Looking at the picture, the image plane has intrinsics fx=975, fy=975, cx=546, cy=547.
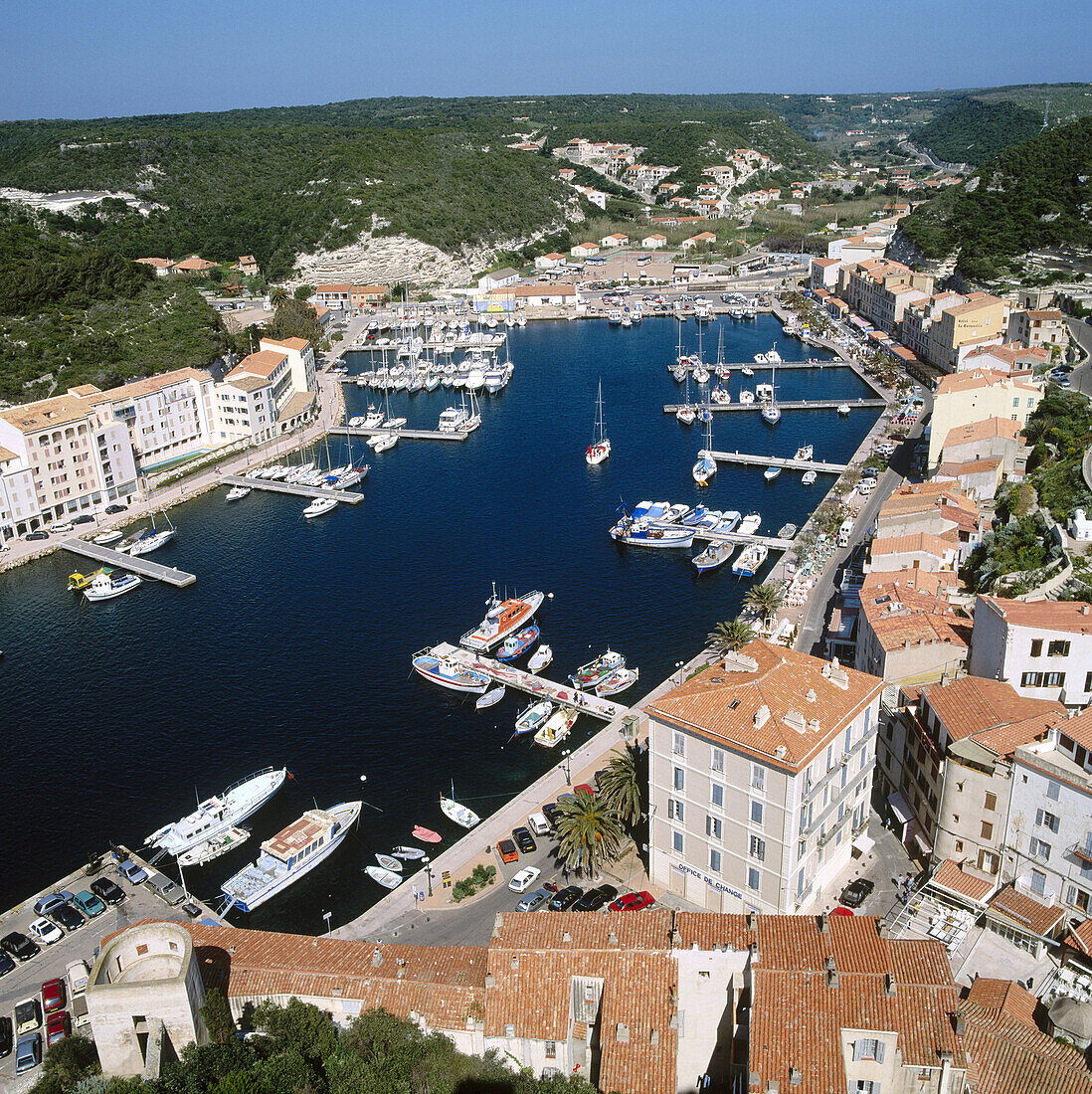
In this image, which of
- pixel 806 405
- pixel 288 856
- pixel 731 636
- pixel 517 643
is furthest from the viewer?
pixel 806 405

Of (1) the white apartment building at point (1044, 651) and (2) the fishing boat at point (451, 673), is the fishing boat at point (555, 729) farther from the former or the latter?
(1) the white apartment building at point (1044, 651)

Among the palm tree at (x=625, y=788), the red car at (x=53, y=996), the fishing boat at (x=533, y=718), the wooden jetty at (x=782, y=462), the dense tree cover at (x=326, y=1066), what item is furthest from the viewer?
the wooden jetty at (x=782, y=462)

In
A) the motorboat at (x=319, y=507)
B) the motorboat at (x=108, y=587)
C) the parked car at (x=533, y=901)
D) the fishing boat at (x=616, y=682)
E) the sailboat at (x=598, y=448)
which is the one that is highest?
the sailboat at (x=598, y=448)

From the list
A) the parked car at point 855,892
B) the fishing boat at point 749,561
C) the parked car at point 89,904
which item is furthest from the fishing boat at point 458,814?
the fishing boat at point 749,561

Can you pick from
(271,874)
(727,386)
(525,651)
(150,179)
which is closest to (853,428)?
(727,386)

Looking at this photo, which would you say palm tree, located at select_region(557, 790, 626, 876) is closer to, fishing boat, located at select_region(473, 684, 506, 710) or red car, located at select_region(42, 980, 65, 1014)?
fishing boat, located at select_region(473, 684, 506, 710)

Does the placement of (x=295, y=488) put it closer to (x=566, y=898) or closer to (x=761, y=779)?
(x=566, y=898)

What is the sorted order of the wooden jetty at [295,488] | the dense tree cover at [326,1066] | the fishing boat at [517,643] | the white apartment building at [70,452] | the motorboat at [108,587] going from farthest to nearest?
the wooden jetty at [295,488] < the white apartment building at [70,452] < the motorboat at [108,587] < the fishing boat at [517,643] < the dense tree cover at [326,1066]

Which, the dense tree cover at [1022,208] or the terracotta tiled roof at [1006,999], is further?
the dense tree cover at [1022,208]

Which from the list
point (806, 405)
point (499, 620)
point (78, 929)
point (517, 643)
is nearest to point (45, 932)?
point (78, 929)
